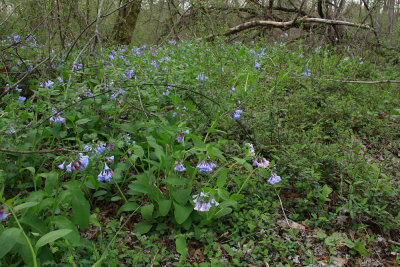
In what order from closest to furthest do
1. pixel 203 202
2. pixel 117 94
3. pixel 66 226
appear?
pixel 66 226 < pixel 203 202 < pixel 117 94

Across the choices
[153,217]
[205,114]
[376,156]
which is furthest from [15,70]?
[376,156]

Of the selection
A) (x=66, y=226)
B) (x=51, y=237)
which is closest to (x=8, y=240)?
(x=51, y=237)

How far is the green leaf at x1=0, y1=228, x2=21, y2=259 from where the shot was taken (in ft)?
3.47

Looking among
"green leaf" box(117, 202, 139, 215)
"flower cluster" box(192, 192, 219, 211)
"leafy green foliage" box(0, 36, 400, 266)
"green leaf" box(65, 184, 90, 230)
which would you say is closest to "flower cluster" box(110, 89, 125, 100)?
"leafy green foliage" box(0, 36, 400, 266)

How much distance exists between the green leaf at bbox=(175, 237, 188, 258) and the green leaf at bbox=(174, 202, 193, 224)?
10 centimetres

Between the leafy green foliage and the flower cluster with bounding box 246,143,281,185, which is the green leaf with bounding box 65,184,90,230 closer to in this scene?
the leafy green foliage

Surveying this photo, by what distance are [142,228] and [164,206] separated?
19 centimetres

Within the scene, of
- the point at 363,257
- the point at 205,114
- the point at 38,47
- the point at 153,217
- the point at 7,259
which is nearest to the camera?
the point at 7,259

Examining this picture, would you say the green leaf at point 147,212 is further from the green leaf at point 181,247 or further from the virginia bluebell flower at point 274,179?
the virginia bluebell flower at point 274,179

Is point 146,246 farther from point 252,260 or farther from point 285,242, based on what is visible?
point 285,242

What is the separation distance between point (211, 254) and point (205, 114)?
1.38m

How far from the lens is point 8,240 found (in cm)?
107

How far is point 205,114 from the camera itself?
2.71 metres

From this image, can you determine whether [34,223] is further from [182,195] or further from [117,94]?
[117,94]
